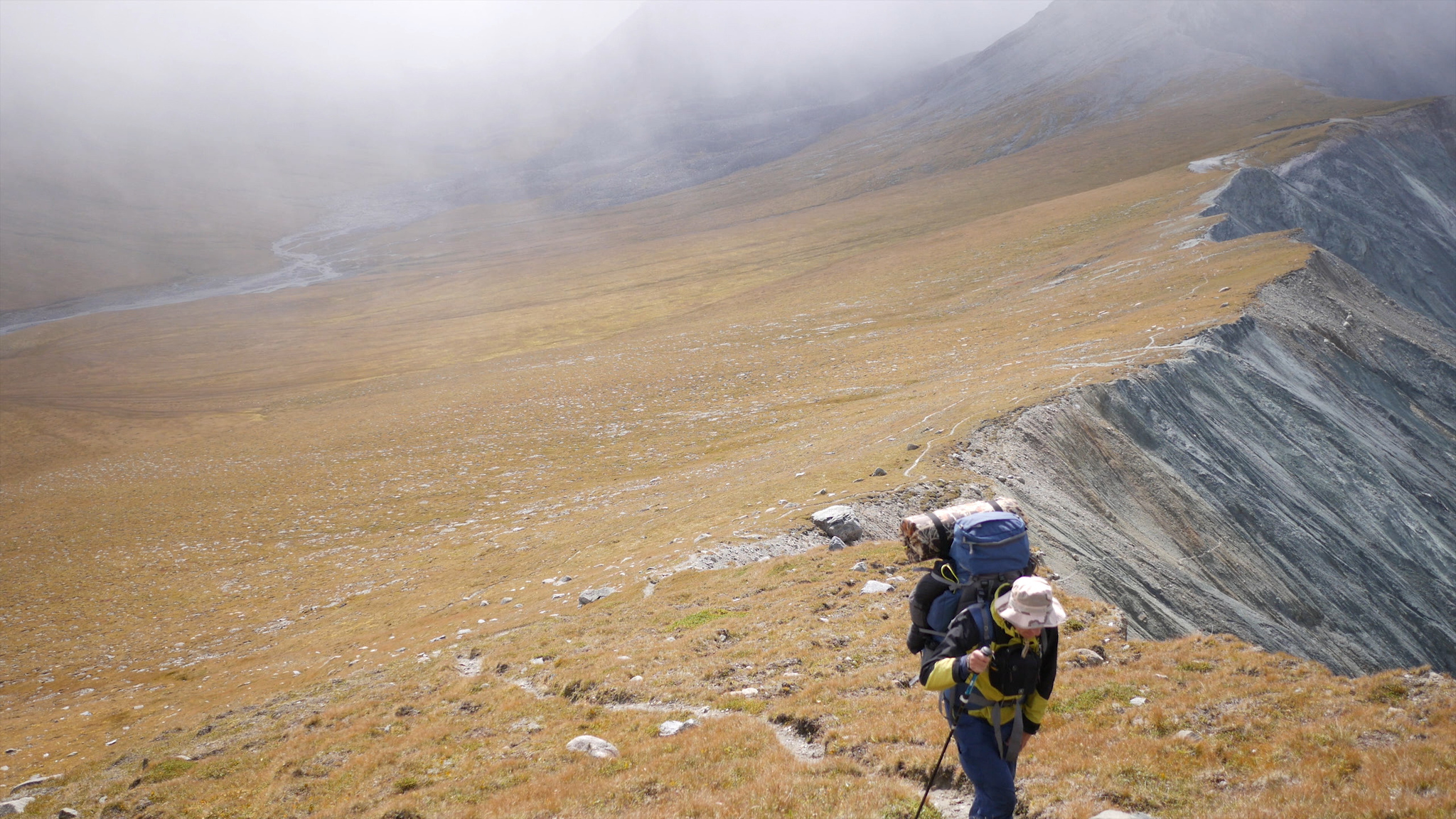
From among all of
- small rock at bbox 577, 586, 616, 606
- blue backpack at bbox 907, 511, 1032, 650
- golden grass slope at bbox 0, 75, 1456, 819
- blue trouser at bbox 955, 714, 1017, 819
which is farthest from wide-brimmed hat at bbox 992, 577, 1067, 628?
small rock at bbox 577, 586, 616, 606

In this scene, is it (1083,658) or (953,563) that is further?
(1083,658)

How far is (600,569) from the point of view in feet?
88.2

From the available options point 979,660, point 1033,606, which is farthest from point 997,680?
point 1033,606

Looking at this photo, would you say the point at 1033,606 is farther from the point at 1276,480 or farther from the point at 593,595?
the point at 1276,480

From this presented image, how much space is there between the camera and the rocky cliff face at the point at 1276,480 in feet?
80.8

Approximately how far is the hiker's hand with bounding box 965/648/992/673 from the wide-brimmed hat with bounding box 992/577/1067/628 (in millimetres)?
390

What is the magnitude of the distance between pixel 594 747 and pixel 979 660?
8.37 meters

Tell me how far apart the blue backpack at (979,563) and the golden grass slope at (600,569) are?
Answer: 11.7 ft

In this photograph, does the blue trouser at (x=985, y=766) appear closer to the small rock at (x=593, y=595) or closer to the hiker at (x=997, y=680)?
the hiker at (x=997, y=680)

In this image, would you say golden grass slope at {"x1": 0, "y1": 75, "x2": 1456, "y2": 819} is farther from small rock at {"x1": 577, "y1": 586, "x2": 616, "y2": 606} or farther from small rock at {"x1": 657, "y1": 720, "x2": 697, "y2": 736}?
small rock at {"x1": 577, "y1": 586, "x2": 616, "y2": 606}

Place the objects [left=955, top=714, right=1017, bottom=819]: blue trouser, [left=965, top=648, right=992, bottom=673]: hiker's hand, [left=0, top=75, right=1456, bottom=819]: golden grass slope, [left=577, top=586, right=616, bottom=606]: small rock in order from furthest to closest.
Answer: [left=577, top=586, right=616, bottom=606]: small rock, [left=0, top=75, right=1456, bottom=819]: golden grass slope, [left=955, top=714, right=1017, bottom=819]: blue trouser, [left=965, top=648, right=992, bottom=673]: hiker's hand

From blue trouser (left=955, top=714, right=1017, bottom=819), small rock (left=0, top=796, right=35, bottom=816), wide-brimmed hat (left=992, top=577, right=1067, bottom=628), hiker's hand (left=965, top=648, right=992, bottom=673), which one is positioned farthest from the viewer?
small rock (left=0, top=796, right=35, bottom=816)

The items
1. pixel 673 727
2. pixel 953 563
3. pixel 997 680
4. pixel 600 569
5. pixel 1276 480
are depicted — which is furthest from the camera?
pixel 1276 480

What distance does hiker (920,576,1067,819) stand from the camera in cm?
662
